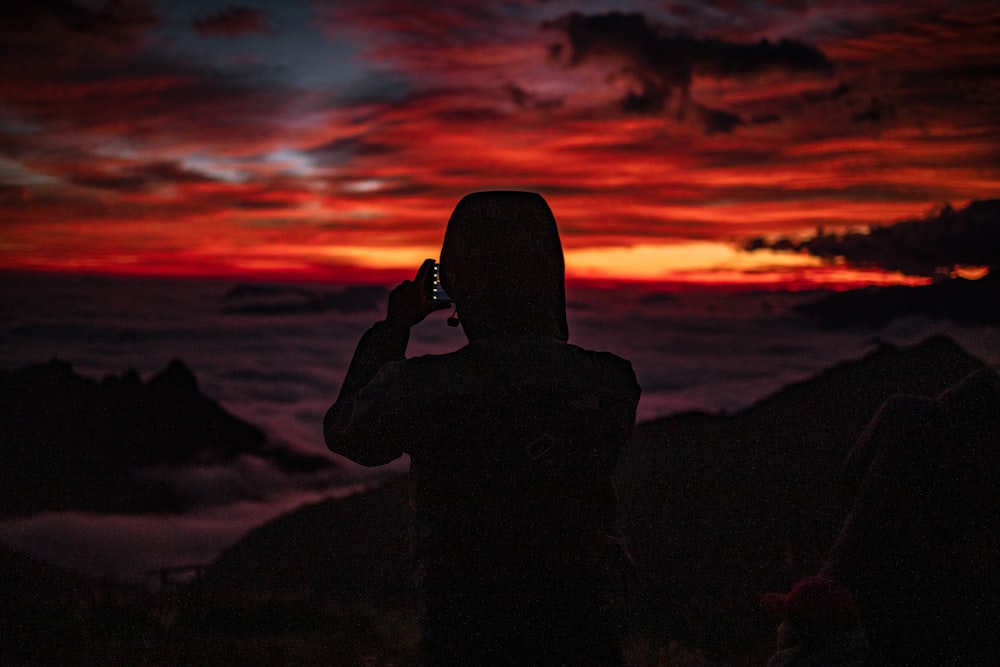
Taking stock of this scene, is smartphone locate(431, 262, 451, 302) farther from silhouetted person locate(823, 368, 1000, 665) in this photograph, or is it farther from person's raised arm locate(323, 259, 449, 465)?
silhouetted person locate(823, 368, 1000, 665)

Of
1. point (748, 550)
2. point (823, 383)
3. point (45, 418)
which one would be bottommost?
point (45, 418)

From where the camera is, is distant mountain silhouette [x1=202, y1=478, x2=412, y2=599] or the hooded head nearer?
the hooded head

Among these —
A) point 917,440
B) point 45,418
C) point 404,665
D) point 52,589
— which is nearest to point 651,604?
point 404,665

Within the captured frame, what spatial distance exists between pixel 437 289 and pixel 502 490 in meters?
0.88

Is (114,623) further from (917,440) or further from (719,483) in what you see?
(917,440)

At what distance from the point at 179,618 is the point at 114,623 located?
2.49 ft

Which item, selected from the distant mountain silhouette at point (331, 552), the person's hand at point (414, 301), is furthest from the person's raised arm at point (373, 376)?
the distant mountain silhouette at point (331, 552)

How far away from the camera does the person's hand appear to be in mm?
3697

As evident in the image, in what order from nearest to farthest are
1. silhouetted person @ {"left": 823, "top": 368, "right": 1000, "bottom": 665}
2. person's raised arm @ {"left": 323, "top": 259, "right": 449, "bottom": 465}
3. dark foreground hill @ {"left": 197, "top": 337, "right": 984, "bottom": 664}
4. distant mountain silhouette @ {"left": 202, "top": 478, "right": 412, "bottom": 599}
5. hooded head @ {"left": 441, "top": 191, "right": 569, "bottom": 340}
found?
person's raised arm @ {"left": 323, "top": 259, "right": 449, "bottom": 465}
hooded head @ {"left": 441, "top": 191, "right": 569, "bottom": 340}
silhouetted person @ {"left": 823, "top": 368, "right": 1000, "bottom": 665}
dark foreground hill @ {"left": 197, "top": 337, "right": 984, "bottom": 664}
distant mountain silhouette @ {"left": 202, "top": 478, "right": 412, "bottom": 599}

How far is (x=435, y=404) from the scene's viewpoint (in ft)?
10.9

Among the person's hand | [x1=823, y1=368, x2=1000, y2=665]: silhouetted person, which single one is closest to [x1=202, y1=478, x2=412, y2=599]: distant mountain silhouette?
[x1=823, y1=368, x2=1000, y2=665]: silhouetted person

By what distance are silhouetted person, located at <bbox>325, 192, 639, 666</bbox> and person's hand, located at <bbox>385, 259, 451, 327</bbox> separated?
319mm

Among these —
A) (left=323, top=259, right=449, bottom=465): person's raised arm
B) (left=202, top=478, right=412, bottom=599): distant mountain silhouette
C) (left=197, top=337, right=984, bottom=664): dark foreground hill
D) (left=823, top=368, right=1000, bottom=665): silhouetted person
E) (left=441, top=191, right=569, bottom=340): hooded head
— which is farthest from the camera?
(left=202, top=478, right=412, bottom=599): distant mountain silhouette

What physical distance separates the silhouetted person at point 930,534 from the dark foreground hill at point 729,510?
434 millimetres
